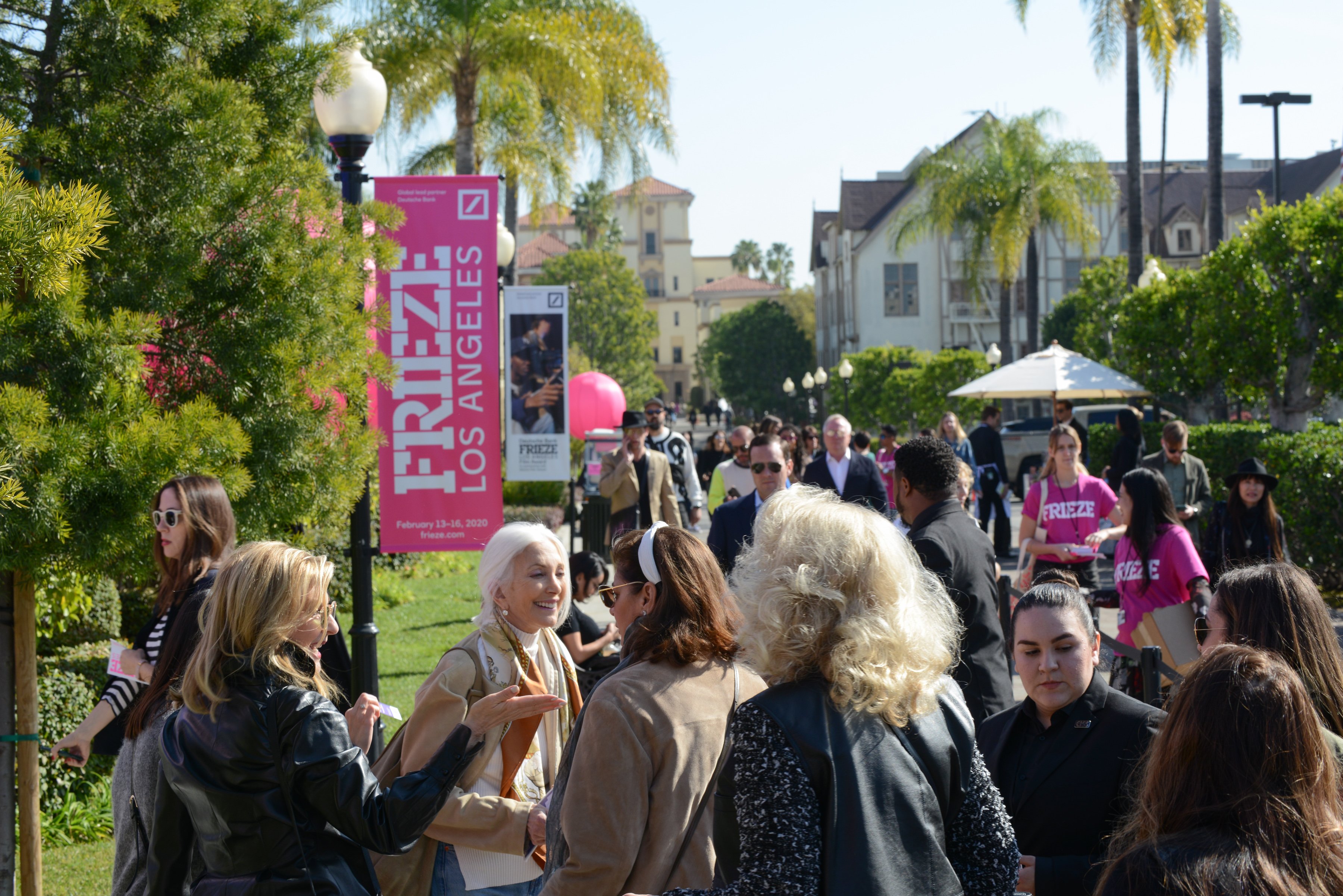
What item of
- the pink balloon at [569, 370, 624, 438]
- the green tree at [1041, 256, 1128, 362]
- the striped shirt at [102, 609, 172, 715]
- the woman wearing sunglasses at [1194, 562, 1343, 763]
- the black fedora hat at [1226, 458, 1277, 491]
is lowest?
the striped shirt at [102, 609, 172, 715]

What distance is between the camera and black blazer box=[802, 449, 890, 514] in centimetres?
895

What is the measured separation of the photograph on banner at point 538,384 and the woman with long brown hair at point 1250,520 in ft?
17.1

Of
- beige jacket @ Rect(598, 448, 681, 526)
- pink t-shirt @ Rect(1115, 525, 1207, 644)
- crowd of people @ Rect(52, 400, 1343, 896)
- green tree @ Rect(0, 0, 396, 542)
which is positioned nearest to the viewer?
crowd of people @ Rect(52, 400, 1343, 896)

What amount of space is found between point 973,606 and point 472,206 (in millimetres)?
4181

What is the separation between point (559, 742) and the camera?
339 cm

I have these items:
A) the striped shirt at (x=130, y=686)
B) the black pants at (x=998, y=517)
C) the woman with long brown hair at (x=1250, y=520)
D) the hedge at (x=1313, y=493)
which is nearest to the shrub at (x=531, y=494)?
the black pants at (x=998, y=517)

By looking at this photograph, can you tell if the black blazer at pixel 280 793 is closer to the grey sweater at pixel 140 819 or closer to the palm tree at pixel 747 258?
the grey sweater at pixel 140 819

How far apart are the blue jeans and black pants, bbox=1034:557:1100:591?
5000 millimetres

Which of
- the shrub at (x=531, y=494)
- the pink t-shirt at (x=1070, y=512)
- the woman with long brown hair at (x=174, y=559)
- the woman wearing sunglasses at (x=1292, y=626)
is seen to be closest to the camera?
the woman wearing sunglasses at (x=1292, y=626)

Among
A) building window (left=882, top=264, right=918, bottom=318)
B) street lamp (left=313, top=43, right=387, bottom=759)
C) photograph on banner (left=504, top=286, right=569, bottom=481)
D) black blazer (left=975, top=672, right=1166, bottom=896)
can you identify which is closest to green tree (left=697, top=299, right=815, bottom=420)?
building window (left=882, top=264, right=918, bottom=318)

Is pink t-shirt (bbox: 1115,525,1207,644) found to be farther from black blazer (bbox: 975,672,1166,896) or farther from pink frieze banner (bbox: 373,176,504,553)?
pink frieze banner (bbox: 373,176,504,553)

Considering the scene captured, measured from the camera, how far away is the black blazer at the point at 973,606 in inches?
173

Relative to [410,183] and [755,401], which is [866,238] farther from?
[410,183]

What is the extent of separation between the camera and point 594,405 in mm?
Answer: 18984
